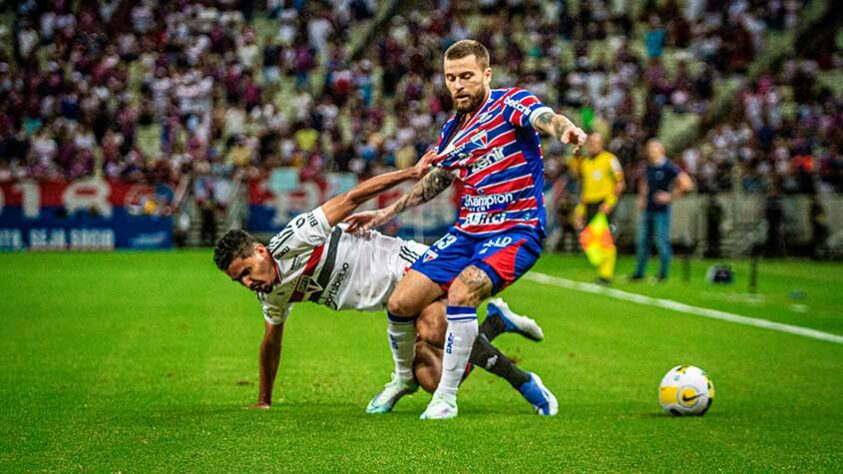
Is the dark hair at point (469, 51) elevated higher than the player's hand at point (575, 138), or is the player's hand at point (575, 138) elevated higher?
the dark hair at point (469, 51)

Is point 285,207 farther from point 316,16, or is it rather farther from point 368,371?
point 368,371

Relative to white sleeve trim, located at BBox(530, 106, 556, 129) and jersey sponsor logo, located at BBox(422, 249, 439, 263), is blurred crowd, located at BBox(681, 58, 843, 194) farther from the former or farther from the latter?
white sleeve trim, located at BBox(530, 106, 556, 129)

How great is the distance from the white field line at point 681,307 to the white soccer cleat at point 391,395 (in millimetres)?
5976

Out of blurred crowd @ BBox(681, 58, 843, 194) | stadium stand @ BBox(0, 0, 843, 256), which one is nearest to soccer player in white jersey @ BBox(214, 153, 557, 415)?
stadium stand @ BBox(0, 0, 843, 256)

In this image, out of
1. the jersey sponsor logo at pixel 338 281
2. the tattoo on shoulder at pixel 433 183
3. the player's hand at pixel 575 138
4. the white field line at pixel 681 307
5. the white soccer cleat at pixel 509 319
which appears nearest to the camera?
the player's hand at pixel 575 138

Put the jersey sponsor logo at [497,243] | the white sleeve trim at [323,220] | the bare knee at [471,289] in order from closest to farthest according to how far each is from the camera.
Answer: the bare knee at [471,289] → the jersey sponsor logo at [497,243] → the white sleeve trim at [323,220]

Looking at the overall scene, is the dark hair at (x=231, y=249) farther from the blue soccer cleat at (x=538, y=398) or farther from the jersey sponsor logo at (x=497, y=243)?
the blue soccer cleat at (x=538, y=398)

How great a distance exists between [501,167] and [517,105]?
40 cm

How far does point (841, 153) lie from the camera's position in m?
30.4

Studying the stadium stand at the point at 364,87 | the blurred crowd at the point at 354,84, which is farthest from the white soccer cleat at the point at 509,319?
the blurred crowd at the point at 354,84

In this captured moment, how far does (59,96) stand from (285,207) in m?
7.62

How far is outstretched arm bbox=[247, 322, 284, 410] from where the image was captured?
726 centimetres

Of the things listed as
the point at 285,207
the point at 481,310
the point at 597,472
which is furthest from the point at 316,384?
the point at 285,207

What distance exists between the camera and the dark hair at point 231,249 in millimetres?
6758
